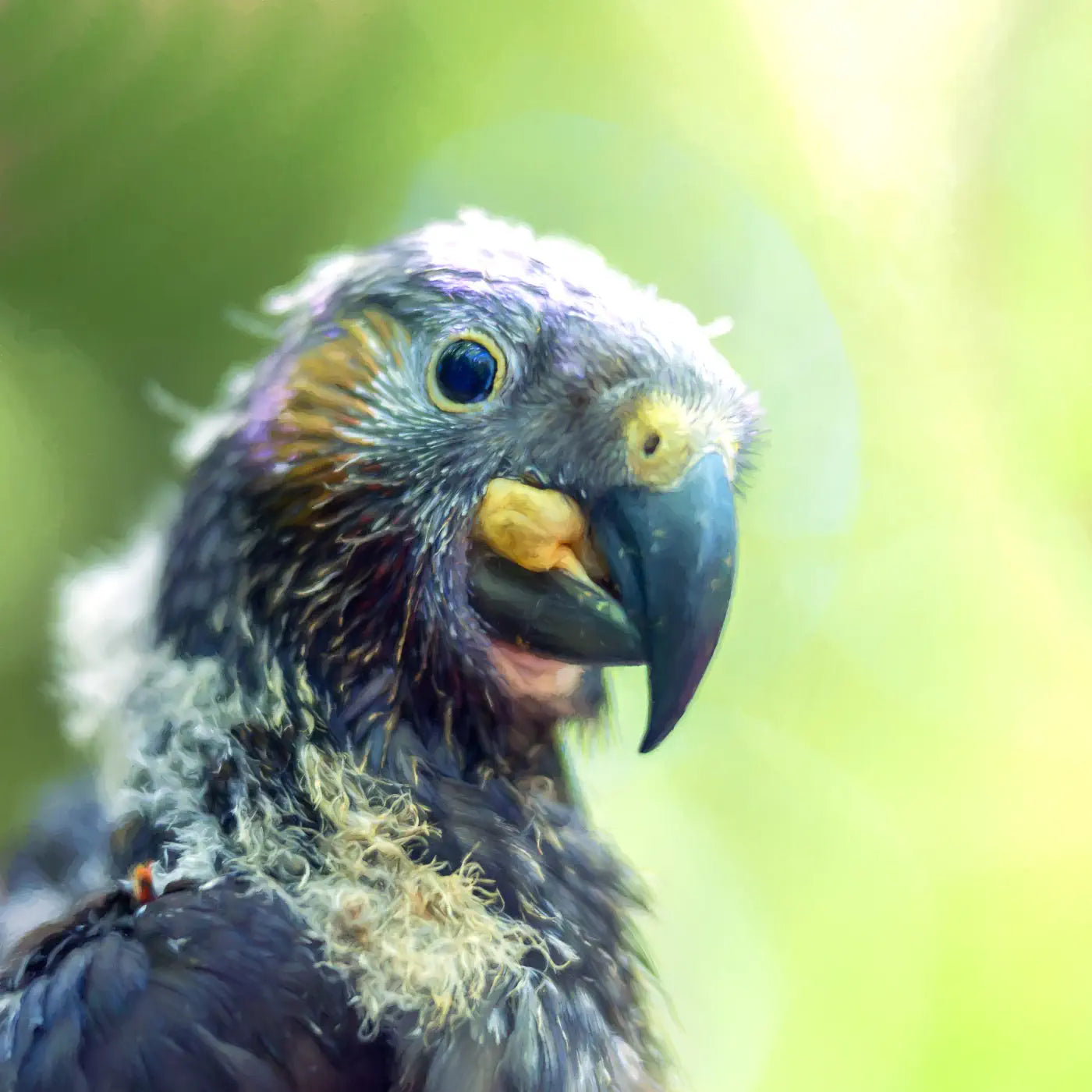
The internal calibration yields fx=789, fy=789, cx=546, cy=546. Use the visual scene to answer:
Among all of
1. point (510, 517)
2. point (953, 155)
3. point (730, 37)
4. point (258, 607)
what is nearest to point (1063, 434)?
point (953, 155)

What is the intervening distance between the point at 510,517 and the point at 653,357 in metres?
0.15

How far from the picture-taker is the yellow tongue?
0.55 metres

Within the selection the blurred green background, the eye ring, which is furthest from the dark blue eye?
the blurred green background

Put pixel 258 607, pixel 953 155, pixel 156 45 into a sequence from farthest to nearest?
1. pixel 953 155
2. pixel 156 45
3. pixel 258 607

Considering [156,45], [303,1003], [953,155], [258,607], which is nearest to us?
[303,1003]

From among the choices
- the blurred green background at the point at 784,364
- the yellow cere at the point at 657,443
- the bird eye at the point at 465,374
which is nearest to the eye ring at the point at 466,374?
the bird eye at the point at 465,374

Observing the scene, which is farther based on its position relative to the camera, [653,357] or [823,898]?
[823,898]

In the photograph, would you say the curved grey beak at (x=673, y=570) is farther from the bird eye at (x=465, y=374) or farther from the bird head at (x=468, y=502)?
the bird eye at (x=465, y=374)

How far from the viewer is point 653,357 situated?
0.56 metres

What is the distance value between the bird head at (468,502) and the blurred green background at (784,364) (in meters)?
0.19

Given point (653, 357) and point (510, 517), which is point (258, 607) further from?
point (653, 357)

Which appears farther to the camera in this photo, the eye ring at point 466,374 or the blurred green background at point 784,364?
the blurred green background at point 784,364

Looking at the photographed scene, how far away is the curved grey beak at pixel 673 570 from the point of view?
0.52 meters

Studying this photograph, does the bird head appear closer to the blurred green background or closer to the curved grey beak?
the curved grey beak
